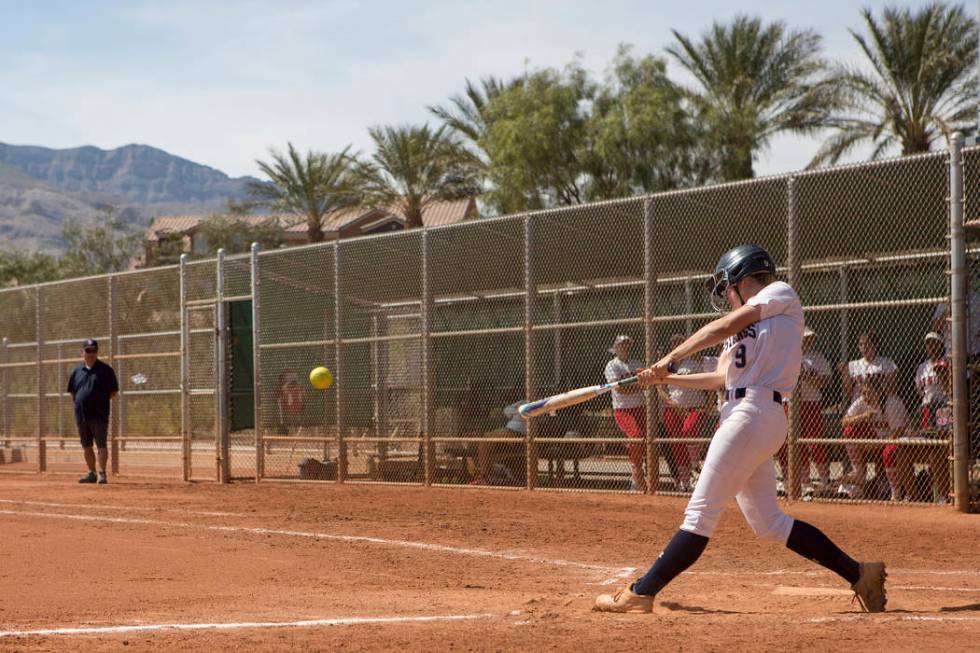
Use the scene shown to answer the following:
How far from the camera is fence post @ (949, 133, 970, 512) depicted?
11203 mm

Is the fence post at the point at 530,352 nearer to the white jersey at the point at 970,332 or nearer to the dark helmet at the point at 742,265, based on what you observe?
the white jersey at the point at 970,332

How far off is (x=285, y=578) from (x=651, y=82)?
33.3m

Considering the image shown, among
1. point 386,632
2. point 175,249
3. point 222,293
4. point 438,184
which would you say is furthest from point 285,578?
point 175,249

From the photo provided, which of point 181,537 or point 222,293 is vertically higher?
point 222,293

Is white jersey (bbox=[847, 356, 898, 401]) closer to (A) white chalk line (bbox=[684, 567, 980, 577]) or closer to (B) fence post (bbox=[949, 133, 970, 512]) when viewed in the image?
(B) fence post (bbox=[949, 133, 970, 512])

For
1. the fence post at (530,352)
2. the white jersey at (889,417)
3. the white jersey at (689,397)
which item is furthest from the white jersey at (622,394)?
the white jersey at (889,417)

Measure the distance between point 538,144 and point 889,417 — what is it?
29.1 m

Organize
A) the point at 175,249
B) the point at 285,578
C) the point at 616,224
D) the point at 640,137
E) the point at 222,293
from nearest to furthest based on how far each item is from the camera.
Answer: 1. the point at 285,578
2. the point at 616,224
3. the point at 222,293
4. the point at 640,137
5. the point at 175,249

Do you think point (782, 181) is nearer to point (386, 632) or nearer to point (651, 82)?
point (386, 632)

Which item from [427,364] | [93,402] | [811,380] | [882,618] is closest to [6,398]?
[93,402]

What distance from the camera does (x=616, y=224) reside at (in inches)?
615

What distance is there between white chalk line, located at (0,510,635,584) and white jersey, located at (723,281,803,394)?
234 centimetres

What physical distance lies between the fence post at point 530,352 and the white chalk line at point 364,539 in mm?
4300

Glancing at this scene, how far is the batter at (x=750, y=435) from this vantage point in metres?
6.05
